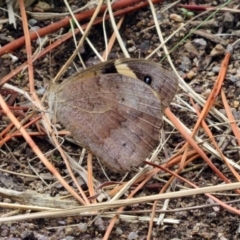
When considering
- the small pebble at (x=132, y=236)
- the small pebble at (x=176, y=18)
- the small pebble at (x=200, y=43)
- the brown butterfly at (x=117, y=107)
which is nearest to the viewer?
the small pebble at (x=132, y=236)

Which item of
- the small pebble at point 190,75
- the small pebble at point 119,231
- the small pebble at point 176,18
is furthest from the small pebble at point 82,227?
the small pebble at point 176,18

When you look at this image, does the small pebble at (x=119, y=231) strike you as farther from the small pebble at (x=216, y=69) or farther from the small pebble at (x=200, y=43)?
the small pebble at (x=200, y=43)

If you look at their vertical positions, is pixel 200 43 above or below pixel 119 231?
above

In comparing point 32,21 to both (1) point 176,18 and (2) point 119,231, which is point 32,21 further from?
(2) point 119,231

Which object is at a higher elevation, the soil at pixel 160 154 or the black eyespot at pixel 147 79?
the black eyespot at pixel 147 79

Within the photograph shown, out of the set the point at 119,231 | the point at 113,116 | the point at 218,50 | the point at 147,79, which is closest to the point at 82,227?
the point at 119,231

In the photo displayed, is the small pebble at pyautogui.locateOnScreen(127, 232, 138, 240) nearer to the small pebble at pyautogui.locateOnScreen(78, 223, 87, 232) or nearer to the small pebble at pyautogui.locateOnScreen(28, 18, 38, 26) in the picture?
the small pebble at pyautogui.locateOnScreen(78, 223, 87, 232)

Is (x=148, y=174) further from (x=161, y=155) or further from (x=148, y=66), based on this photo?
(x=148, y=66)

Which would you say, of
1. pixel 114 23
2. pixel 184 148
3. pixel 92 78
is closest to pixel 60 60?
pixel 114 23
